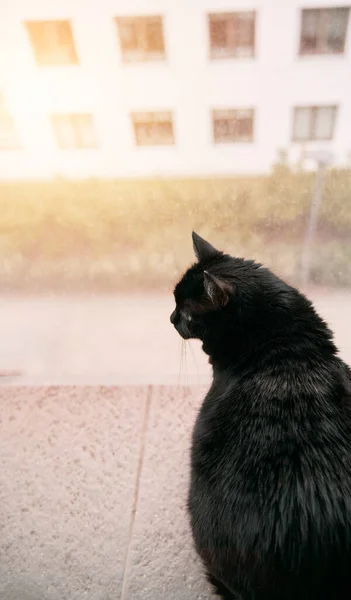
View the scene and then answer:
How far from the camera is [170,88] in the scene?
1.58 m

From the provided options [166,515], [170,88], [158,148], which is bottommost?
[166,515]

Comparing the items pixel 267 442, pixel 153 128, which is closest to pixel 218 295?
pixel 267 442

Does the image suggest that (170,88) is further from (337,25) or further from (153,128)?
(337,25)

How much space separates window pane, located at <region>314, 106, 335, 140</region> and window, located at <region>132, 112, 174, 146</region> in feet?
1.60

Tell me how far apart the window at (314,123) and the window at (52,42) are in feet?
2.54

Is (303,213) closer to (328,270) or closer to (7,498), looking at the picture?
(328,270)

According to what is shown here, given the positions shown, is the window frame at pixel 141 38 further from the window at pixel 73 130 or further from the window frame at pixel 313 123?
the window frame at pixel 313 123

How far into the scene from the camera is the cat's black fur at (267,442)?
2.56ft

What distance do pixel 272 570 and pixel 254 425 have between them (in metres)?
0.24

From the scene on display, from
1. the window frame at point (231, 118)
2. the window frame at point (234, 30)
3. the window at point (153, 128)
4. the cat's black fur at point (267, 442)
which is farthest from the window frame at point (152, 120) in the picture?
the cat's black fur at point (267, 442)

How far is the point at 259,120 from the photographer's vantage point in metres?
1.60

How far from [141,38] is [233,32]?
278 millimetres

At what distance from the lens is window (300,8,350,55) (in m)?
1.34

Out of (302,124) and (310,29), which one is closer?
(310,29)
